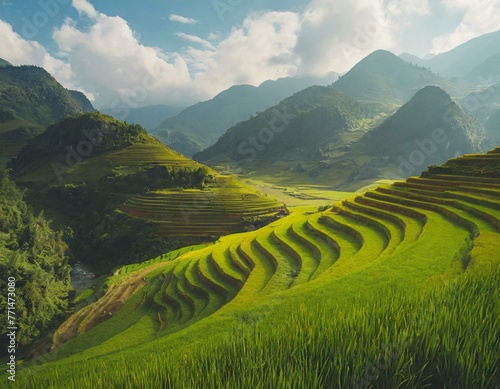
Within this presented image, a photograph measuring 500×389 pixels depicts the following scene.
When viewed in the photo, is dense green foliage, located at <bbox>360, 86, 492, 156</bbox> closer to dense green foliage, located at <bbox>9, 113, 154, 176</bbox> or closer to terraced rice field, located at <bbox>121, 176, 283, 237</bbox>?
terraced rice field, located at <bbox>121, 176, 283, 237</bbox>

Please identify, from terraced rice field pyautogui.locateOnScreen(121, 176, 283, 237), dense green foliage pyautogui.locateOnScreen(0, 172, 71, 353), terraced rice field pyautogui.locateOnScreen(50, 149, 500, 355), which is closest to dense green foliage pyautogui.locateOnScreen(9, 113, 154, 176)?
terraced rice field pyautogui.locateOnScreen(121, 176, 283, 237)

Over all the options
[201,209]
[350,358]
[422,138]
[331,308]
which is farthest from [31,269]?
[422,138]

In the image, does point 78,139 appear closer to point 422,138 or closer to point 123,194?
point 123,194

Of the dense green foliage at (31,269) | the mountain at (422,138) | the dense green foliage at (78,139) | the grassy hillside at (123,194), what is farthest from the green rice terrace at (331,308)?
the mountain at (422,138)

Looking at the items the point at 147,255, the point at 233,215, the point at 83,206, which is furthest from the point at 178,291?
the point at 83,206

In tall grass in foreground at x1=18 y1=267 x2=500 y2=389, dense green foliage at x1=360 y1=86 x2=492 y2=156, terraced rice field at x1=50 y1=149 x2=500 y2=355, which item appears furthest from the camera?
dense green foliage at x1=360 y1=86 x2=492 y2=156

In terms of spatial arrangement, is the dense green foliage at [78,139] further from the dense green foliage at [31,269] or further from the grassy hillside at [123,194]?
the dense green foliage at [31,269]
